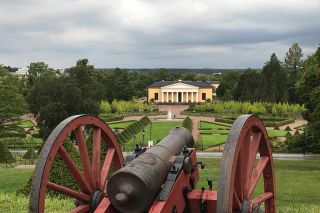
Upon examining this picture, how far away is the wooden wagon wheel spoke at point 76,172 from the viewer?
5.72m

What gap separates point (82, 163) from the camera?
19.9ft

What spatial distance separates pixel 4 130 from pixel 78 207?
33.7m

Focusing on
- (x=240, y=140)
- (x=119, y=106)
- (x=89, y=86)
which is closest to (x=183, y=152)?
(x=240, y=140)

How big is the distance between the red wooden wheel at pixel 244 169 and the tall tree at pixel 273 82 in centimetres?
7542

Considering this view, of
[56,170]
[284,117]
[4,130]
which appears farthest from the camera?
[284,117]

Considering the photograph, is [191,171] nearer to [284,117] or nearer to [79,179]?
[79,179]

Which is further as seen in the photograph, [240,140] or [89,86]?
[89,86]

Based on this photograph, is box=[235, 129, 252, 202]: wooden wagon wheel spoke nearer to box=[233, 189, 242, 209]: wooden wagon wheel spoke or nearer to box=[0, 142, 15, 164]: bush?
box=[233, 189, 242, 209]: wooden wagon wheel spoke

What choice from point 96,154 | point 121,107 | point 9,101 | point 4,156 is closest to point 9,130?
point 9,101

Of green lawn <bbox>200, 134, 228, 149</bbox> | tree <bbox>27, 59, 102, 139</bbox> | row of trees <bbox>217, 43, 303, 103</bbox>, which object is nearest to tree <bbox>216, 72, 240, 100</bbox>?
row of trees <bbox>217, 43, 303, 103</bbox>

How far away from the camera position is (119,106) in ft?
273

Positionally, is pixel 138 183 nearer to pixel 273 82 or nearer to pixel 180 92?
pixel 273 82

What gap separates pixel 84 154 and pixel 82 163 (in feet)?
0.40

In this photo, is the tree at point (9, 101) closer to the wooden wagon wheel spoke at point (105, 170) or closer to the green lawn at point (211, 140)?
the green lawn at point (211, 140)
